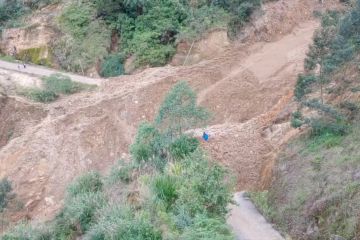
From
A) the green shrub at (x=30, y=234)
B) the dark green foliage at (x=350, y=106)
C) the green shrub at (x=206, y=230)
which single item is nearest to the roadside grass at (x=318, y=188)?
the dark green foliage at (x=350, y=106)

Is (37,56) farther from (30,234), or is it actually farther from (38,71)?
(30,234)

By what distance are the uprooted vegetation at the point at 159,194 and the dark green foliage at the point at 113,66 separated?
11117mm

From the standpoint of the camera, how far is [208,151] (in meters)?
18.5

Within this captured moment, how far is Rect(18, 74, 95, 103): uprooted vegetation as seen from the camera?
2602 cm

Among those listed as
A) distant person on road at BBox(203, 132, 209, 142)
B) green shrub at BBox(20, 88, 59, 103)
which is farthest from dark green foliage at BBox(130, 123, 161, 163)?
green shrub at BBox(20, 88, 59, 103)

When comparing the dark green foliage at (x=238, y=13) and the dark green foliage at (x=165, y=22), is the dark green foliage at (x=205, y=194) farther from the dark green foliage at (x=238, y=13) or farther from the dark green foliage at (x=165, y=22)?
the dark green foliage at (x=238, y=13)

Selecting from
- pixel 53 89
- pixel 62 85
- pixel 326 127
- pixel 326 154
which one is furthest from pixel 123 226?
pixel 62 85

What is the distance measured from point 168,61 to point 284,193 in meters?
14.6

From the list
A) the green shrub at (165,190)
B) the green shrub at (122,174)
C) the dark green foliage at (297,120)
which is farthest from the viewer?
the dark green foliage at (297,120)

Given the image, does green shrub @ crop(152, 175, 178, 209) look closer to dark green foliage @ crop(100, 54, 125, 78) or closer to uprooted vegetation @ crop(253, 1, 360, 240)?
uprooted vegetation @ crop(253, 1, 360, 240)

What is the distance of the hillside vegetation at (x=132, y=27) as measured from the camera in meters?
28.1

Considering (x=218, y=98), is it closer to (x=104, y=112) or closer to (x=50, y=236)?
(x=104, y=112)

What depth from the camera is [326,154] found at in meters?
15.1

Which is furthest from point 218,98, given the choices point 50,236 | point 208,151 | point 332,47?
point 50,236
